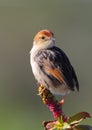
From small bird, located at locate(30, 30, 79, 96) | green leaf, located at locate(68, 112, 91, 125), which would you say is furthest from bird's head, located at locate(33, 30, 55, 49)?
green leaf, located at locate(68, 112, 91, 125)

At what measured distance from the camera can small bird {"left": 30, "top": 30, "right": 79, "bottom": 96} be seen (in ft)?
16.1

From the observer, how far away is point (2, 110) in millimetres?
12859

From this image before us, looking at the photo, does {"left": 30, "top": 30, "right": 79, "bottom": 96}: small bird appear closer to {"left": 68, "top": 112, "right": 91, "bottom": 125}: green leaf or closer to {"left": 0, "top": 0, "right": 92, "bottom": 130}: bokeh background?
{"left": 68, "top": 112, "right": 91, "bottom": 125}: green leaf

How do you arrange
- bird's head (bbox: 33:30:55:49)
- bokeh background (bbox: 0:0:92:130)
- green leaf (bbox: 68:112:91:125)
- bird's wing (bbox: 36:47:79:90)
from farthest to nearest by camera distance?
bokeh background (bbox: 0:0:92:130)
bird's head (bbox: 33:30:55:49)
bird's wing (bbox: 36:47:79:90)
green leaf (bbox: 68:112:91:125)

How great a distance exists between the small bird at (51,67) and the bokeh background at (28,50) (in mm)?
4752

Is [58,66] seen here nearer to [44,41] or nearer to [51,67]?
[51,67]

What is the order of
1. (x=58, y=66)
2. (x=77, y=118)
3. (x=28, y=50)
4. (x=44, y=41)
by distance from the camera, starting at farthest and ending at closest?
(x=28, y=50) < (x=44, y=41) < (x=58, y=66) < (x=77, y=118)

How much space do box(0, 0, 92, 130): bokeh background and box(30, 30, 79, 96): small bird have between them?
15.6 feet

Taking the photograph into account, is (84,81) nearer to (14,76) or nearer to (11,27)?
(14,76)

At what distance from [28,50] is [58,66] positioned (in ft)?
35.6

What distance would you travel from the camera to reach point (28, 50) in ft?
52.4

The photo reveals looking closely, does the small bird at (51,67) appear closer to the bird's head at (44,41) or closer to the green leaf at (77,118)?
the bird's head at (44,41)

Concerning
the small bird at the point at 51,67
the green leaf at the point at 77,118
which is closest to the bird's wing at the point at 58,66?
the small bird at the point at 51,67

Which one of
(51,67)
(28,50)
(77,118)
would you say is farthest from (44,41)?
(28,50)
